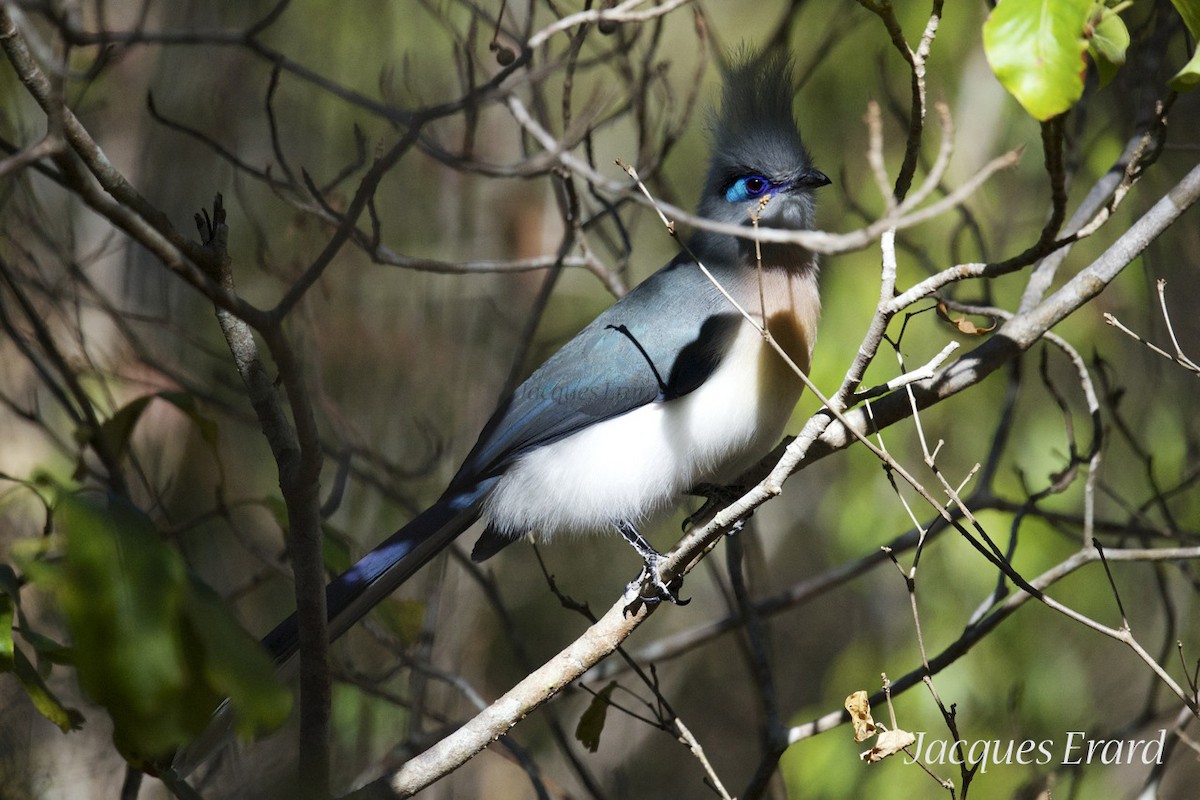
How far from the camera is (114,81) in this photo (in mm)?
5488

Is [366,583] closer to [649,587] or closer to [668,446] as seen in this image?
[649,587]

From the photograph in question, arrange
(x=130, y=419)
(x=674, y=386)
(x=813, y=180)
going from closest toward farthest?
(x=130, y=419), (x=674, y=386), (x=813, y=180)

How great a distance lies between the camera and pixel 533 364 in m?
6.00

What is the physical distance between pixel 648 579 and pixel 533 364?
316 cm

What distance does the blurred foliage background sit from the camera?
4059 millimetres

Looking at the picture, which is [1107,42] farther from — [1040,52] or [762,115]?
[762,115]

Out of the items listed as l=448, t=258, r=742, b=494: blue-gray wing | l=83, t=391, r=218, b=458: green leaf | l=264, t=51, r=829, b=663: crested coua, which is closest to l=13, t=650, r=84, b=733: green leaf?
l=83, t=391, r=218, b=458: green leaf

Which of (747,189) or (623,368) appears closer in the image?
(623,368)

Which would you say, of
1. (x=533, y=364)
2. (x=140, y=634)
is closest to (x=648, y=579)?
(x=140, y=634)

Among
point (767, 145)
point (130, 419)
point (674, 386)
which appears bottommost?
point (674, 386)

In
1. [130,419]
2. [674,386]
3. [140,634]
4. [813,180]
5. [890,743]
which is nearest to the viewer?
[140,634]

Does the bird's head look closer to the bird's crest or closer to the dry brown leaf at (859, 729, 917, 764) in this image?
the bird's crest

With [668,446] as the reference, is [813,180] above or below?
above

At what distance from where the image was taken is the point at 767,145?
357cm
